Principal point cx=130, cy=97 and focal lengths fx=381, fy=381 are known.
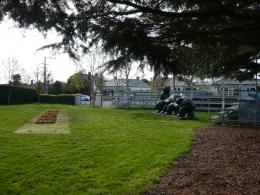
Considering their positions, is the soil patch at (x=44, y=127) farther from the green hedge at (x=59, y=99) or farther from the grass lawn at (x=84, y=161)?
the green hedge at (x=59, y=99)

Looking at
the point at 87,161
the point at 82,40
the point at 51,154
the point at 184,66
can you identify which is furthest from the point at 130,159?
the point at 82,40

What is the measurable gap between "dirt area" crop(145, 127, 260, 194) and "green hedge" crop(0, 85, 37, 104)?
2733 cm

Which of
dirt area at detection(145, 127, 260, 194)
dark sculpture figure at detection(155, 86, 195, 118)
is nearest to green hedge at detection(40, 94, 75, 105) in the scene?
dark sculpture figure at detection(155, 86, 195, 118)

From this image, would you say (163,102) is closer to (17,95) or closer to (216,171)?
(216,171)

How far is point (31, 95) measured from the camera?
143ft

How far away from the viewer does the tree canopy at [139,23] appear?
486 centimetres

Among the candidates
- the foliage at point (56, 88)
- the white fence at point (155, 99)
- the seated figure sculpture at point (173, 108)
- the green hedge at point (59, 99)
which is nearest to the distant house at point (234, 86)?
the white fence at point (155, 99)

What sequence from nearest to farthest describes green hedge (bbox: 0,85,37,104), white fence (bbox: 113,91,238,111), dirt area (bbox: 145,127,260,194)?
dirt area (bbox: 145,127,260,194), white fence (bbox: 113,91,238,111), green hedge (bbox: 0,85,37,104)

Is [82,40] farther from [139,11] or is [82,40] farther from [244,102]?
[244,102]

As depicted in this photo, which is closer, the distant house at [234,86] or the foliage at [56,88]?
the distant house at [234,86]

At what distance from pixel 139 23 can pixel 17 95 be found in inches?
1358

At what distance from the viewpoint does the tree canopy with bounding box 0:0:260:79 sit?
486 centimetres

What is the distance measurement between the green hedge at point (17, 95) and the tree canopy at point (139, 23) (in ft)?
98.8

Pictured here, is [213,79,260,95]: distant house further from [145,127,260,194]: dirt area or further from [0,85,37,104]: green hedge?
[0,85,37,104]: green hedge
